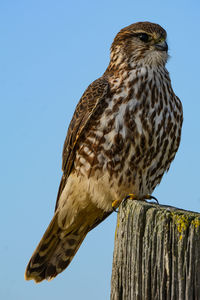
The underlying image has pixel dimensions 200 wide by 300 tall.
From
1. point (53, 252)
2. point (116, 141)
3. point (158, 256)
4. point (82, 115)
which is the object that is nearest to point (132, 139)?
point (116, 141)

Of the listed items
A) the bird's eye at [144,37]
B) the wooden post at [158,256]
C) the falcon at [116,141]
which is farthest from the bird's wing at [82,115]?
the wooden post at [158,256]

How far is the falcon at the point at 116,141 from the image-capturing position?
3.63m

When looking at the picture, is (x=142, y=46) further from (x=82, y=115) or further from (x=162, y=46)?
(x=82, y=115)

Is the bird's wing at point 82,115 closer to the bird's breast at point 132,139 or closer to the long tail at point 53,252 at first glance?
the bird's breast at point 132,139

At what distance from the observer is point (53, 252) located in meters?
4.24

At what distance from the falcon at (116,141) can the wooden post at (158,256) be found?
1.46m

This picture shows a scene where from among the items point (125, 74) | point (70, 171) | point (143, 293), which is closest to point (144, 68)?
point (125, 74)

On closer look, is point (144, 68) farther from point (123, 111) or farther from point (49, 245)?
point (49, 245)

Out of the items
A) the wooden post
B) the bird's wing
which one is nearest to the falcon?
the bird's wing

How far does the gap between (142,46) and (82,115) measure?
78cm

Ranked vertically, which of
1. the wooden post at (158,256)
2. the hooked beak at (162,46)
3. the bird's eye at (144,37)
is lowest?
the wooden post at (158,256)

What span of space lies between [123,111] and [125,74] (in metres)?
0.40

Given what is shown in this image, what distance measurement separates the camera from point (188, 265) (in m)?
1.89

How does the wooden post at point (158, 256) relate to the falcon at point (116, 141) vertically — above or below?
below
